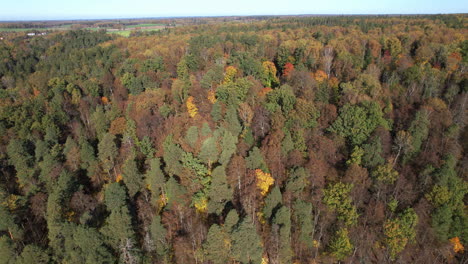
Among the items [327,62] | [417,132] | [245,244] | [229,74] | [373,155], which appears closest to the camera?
[245,244]

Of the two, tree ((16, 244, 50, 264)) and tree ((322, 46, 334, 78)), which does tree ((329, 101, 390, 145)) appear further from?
tree ((16, 244, 50, 264))

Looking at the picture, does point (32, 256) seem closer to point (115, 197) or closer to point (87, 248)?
point (87, 248)

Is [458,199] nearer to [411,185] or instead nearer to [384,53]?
[411,185]

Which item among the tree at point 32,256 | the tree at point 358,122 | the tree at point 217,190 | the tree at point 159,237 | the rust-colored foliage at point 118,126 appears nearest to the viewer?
the tree at point 32,256

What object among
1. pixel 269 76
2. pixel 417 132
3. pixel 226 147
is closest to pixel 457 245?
pixel 417 132

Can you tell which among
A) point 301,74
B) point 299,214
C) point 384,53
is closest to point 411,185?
point 299,214

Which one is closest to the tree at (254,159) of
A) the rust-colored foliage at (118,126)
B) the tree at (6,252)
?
the rust-colored foliage at (118,126)

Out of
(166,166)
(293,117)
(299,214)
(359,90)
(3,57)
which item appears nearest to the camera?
(299,214)

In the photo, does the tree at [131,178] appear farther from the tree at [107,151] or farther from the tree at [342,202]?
the tree at [342,202]
